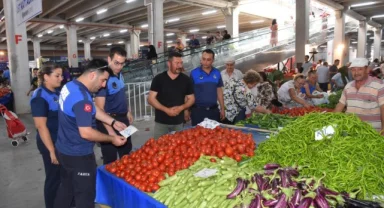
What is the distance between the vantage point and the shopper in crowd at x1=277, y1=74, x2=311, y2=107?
6.53 meters

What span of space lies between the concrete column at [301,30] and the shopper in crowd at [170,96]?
11.9 metres

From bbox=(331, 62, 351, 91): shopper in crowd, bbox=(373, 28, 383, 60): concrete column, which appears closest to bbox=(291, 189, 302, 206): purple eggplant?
bbox=(331, 62, 351, 91): shopper in crowd

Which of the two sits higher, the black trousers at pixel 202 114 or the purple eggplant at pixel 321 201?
the black trousers at pixel 202 114

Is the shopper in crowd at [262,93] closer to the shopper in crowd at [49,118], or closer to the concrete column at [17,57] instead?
the shopper in crowd at [49,118]

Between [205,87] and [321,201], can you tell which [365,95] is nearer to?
[205,87]

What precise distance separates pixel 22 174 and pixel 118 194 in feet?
10.1

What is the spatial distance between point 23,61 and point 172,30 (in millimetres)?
18447

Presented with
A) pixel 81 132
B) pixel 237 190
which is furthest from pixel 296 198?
pixel 81 132

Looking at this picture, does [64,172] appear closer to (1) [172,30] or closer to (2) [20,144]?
(2) [20,144]

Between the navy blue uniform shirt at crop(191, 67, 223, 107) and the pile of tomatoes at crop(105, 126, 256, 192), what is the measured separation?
1.28 metres

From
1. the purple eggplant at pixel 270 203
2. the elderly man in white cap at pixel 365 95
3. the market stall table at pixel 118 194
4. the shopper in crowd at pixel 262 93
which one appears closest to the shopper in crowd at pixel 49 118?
the market stall table at pixel 118 194

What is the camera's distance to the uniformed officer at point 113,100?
3.56 metres

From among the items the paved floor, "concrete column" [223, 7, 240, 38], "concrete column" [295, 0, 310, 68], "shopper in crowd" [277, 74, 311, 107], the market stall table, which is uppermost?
"concrete column" [223, 7, 240, 38]

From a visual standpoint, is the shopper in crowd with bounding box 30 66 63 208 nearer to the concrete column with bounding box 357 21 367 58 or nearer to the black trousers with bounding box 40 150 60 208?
the black trousers with bounding box 40 150 60 208
